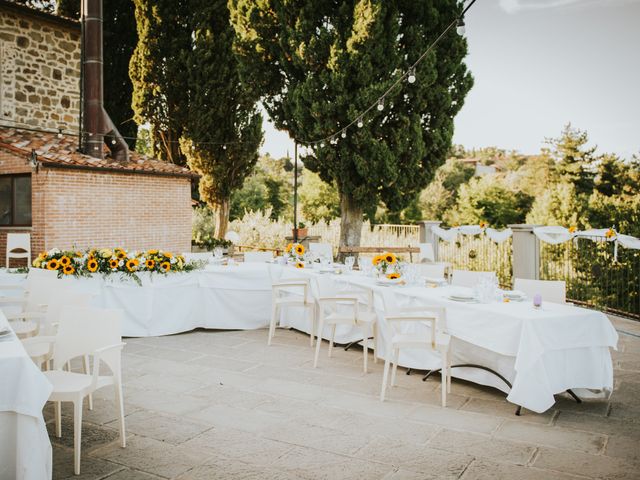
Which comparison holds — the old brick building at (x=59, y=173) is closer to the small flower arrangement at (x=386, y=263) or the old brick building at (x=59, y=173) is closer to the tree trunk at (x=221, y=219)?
the tree trunk at (x=221, y=219)

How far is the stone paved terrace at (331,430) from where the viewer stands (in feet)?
10.5

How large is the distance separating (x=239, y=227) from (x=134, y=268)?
10.6 m

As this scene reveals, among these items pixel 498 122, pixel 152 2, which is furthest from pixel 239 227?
pixel 498 122

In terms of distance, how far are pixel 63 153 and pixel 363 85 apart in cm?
640

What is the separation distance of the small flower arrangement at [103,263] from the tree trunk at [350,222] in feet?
21.5

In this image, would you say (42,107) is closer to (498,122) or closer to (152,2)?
(152,2)

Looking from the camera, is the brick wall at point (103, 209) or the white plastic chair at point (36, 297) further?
the brick wall at point (103, 209)

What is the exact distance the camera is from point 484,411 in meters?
4.25

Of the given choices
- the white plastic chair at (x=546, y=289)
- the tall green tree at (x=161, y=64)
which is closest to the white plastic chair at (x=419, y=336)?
the white plastic chair at (x=546, y=289)

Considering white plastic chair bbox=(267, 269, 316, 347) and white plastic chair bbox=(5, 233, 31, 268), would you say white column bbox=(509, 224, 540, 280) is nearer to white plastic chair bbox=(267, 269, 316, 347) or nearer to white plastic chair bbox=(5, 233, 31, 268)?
white plastic chair bbox=(267, 269, 316, 347)

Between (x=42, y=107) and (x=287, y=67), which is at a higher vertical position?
(x=287, y=67)

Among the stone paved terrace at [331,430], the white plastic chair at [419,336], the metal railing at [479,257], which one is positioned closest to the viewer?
the stone paved terrace at [331,430]

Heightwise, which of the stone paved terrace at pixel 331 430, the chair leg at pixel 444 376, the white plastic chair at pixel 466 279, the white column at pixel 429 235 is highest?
the white column at pixel 429 235

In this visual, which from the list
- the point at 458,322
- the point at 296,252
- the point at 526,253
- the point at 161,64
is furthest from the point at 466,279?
the point at 161,64
